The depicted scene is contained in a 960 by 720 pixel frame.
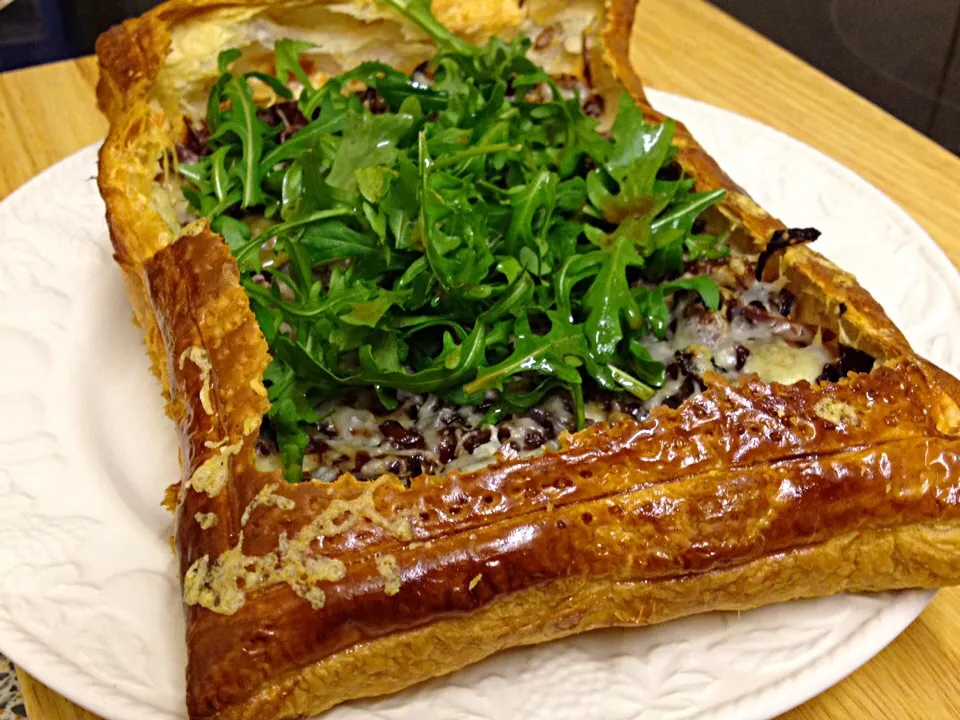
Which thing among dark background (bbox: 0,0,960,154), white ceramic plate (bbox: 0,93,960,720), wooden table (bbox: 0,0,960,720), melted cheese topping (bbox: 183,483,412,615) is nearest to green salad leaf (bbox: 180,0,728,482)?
melted cheese topping (bbox: 183,483,412,615)

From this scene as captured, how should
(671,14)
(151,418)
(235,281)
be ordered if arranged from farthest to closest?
(671,14)
(151,418)
(235,281)

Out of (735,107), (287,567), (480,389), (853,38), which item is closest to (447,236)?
(480,389)

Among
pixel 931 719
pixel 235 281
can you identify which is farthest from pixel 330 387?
pixel 931 719

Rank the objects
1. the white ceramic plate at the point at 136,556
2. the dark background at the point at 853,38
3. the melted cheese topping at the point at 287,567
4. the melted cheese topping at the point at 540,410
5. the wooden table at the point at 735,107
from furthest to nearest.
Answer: the dark background at the point at 853,38
the wooden table at the point at 735,107
the melted cheese topping at the point at 540,410
the white ceramic plate at the point at 136,556
the melted cheese topping at the point at 287,567

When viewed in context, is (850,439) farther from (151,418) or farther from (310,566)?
(151,418)

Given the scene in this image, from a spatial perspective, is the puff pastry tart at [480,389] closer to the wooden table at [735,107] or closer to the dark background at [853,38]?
the wooden table at [735,107]

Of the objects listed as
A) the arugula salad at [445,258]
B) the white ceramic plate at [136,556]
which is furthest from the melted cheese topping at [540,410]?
the white ceramic plate at [136,556]
